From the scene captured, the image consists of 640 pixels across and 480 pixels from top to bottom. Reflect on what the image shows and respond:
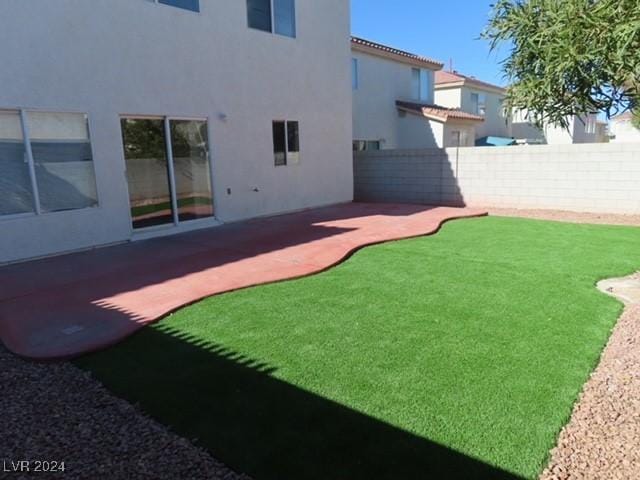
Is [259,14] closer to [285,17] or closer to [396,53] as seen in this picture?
[285,17]

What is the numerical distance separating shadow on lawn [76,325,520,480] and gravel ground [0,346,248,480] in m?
0.12

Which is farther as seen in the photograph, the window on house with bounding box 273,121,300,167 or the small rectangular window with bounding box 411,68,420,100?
the small rectangular window with bounding box 411,68,420,100

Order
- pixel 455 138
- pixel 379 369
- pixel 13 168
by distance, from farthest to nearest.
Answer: pixel 455 138, pixel 13 168, pixel 379 369

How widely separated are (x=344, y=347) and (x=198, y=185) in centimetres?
762

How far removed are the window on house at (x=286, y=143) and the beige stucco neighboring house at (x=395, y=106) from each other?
583 cm

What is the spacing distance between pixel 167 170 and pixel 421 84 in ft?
51.3

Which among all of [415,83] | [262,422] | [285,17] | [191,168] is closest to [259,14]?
[285,17]

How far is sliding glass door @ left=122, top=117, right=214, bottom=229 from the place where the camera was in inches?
375

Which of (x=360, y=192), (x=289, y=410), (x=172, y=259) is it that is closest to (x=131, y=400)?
(x=289, y=410)

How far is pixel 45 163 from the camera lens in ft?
26.4

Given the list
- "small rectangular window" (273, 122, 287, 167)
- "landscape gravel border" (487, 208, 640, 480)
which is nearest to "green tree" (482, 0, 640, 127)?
"landscape gravel border" (487, 208, 640, 480)

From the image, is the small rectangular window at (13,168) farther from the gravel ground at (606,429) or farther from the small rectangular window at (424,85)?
the small rectangular window at (424,85)

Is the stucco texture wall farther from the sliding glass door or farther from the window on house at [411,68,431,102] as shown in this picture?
the sliding glass door

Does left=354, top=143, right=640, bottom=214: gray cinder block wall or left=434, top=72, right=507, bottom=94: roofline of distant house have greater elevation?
left=434, top=72, right=507, bottom=94: roofline of distant house
